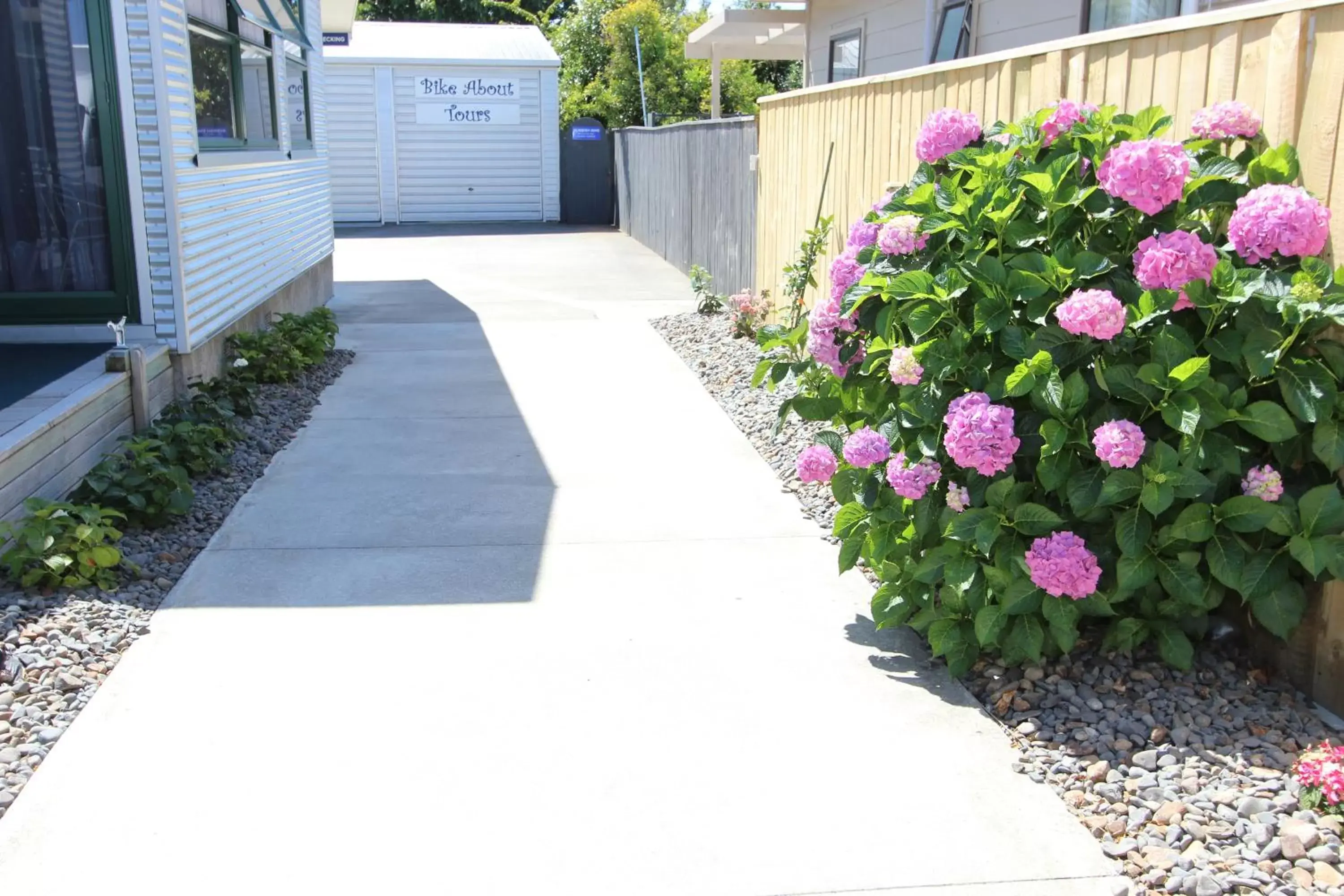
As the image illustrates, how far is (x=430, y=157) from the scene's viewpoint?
893 inches

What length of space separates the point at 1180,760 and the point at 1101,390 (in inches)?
40.6

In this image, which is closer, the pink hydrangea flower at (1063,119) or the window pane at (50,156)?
the pink hydrangea flower at (1063,119)

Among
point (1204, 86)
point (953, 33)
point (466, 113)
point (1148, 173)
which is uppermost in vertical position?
point (953, 33)

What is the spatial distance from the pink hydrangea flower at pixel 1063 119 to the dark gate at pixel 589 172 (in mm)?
19069

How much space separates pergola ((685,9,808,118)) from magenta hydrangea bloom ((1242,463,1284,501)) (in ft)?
36.6

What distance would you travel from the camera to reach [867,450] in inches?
149

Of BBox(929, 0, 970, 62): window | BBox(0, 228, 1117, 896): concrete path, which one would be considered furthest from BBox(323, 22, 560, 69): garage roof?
BBox(0, 228, 1117, 896): concrete path

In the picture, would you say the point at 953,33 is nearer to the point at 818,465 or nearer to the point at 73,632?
the point at 818,465

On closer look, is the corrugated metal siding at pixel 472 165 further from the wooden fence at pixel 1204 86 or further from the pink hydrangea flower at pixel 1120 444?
the pink hydrangea flower at pixel 1120 444

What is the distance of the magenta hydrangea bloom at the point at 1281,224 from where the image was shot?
3.13 metres

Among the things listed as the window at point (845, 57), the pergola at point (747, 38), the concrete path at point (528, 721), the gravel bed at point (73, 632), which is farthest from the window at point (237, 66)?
the pergola at point (747, 38)

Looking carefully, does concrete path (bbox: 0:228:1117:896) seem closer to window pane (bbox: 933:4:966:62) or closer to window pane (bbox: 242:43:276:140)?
window pane (bbox: 242:43:276:140)

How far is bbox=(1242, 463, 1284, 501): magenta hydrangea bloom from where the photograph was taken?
3240 mm

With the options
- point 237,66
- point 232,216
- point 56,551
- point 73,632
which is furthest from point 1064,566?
point 237,66
